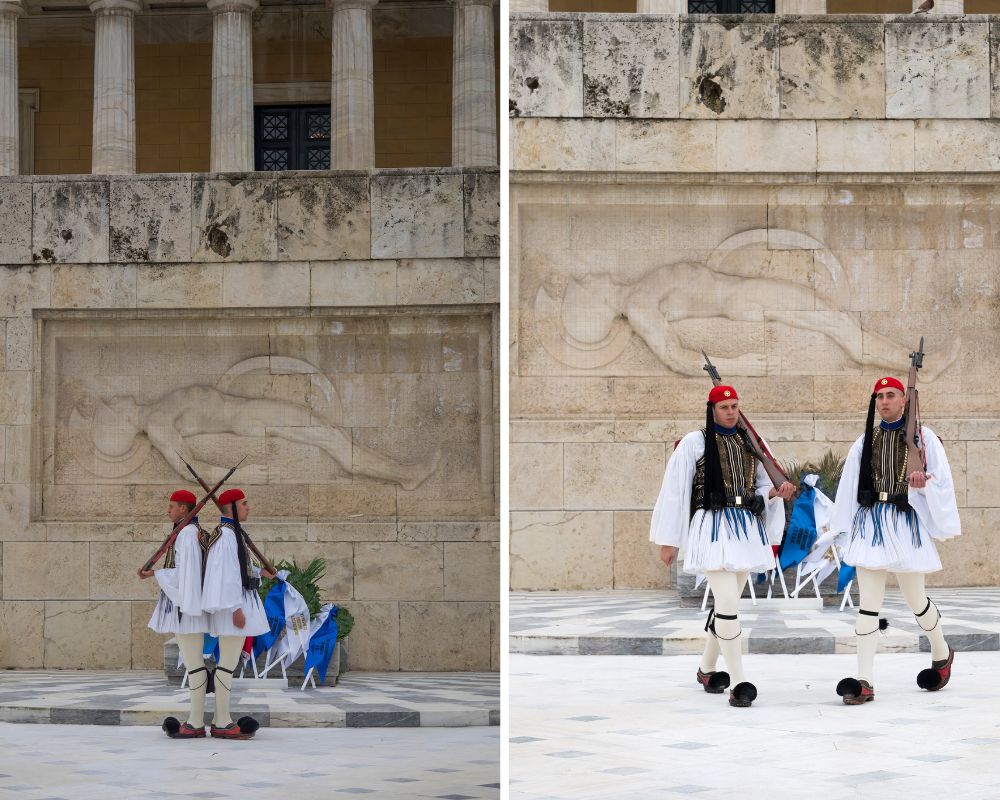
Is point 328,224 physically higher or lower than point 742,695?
higher

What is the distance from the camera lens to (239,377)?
18078 millimetres

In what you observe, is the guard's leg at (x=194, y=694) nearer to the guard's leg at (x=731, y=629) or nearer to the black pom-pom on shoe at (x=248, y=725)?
the black pom-pom on shoe at (x=248, y=725)

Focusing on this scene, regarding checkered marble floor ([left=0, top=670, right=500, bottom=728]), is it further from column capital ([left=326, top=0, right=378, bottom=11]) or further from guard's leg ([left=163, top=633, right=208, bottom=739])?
column capital ([left=326, top=0, right=378, bottom=11])

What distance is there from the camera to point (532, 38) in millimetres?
17047

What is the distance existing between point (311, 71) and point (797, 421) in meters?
10.1

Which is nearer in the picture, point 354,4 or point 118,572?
point 118,572

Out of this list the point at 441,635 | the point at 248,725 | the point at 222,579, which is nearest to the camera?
the point at 248,725

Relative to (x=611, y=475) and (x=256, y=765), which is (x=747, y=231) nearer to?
(x=611, y=475)

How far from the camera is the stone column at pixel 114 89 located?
19.1 m

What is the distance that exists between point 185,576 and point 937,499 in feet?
16.2

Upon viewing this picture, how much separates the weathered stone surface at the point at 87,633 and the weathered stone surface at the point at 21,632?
0.27 feet

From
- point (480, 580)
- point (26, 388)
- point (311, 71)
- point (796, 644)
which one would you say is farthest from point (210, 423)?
point (796, 644)

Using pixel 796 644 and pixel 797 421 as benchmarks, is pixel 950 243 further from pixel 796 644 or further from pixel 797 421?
pixel 796 644

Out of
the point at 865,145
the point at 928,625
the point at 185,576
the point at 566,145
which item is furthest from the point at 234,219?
the point at 928,625
